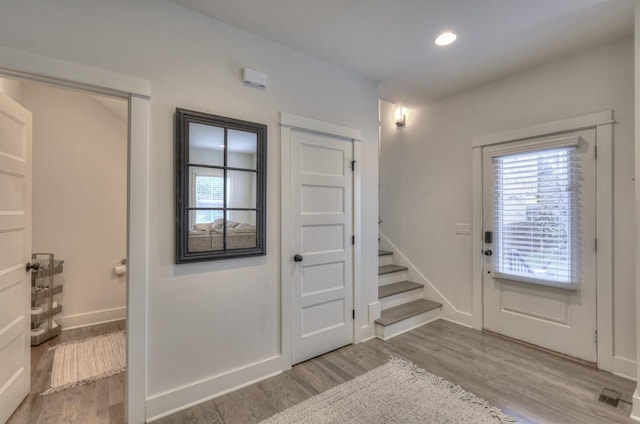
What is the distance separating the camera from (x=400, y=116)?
4059 millimetres

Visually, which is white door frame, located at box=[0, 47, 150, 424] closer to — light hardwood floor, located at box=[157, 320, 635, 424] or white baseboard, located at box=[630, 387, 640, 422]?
light hardwood floor, located at box=[157, 320, 635, 424]

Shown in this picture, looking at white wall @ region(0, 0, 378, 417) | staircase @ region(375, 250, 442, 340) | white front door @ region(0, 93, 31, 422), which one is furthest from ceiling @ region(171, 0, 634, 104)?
staircase @ region(375, 250, 442, 340)

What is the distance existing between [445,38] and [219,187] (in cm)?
218

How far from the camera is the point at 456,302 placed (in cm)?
350

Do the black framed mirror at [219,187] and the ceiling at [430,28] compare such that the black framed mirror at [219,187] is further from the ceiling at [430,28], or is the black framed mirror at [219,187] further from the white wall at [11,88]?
the white wall at [11,88]

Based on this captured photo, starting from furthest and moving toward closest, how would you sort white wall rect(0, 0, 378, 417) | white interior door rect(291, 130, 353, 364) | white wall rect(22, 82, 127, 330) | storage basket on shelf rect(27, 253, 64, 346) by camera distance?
white wall rect(22, 82, 127, 330) → storage basket on shelf rect(27, 253, 64, 346) → white interior door rect(291, 130, 353, 364) → white wall rect(0, 0, 378, 417)

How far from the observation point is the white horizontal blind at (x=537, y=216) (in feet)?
8.60

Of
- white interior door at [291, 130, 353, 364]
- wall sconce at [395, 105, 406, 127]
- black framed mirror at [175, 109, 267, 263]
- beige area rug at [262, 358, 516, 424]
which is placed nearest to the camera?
beige area rug at [262, 358, 516, 424]

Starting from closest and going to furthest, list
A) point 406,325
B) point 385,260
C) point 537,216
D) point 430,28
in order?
1. point 430,28
2. point 537,216
3. point 406,325
4. point 385,260

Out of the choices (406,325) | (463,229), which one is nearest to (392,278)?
(406,325)

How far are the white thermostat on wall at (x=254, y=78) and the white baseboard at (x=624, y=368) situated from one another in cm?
370

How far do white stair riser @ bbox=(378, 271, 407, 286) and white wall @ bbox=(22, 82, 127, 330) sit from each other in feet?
11.1

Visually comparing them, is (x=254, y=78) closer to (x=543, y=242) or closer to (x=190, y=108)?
(x=190, y=108)

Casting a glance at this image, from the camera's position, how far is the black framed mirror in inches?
76.5
